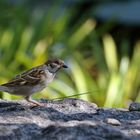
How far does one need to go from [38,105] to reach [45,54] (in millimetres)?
3084

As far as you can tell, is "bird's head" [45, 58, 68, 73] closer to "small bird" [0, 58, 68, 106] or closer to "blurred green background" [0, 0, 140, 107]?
"small bird" [0, 58, 68, 106]

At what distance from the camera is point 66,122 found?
12.3 feet

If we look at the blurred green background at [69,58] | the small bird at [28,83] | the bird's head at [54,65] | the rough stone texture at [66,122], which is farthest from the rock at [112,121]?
the blurred green background at [69,58]

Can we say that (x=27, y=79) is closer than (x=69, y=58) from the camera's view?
Yes

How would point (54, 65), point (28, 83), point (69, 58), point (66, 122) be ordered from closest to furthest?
1. point (66, 122)
2. point (28, 83)
3. point (54, 65)
4. point (69, 58)

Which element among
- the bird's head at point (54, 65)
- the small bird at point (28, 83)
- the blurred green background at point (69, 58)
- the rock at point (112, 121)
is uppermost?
the blurred green background at point (69, 58)

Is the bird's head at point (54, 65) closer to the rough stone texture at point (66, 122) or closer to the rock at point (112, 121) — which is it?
the rough stone texture at point (66, 122)

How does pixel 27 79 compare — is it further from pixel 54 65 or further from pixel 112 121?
pixel 112 121

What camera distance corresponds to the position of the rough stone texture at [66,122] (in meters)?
3.48

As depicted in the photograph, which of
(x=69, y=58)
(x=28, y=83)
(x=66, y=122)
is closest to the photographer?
(x=66, y=122)

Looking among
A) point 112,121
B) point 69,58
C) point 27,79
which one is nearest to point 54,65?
point 27,79

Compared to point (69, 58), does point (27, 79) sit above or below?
below

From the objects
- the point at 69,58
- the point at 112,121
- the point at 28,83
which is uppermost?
the point at 69,58

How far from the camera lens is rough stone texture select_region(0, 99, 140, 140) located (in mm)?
3480
